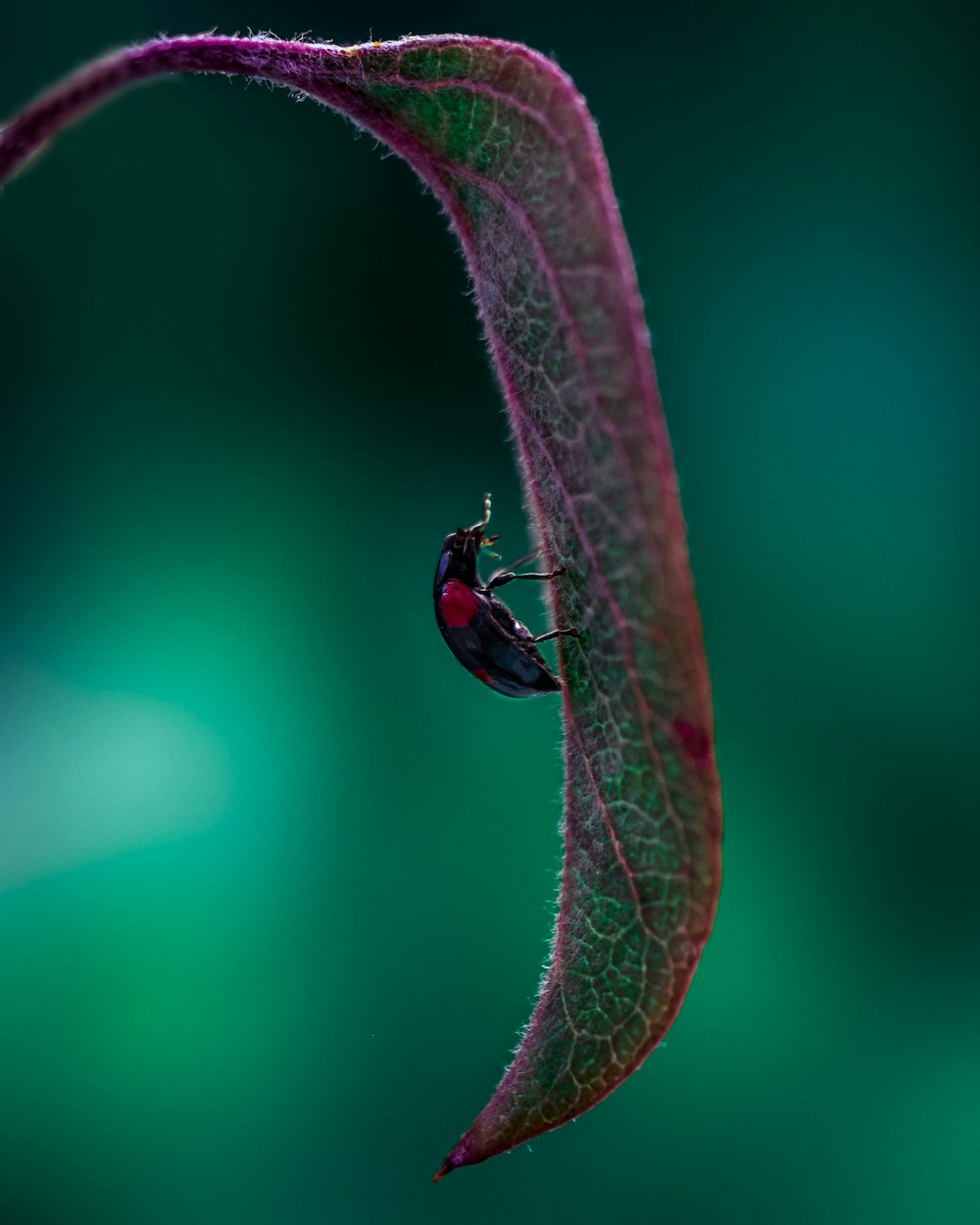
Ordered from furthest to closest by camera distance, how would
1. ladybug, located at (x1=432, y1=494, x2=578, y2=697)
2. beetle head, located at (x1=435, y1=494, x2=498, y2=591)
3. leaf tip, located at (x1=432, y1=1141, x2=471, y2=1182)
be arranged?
beetle head, located at (x1=435, y1=494, x2=498, y2=591) → ladybug, located at (x1=432, y1=494, x2=578, y2=697) → leaf tip, located at (x1=432, y1=1141, x2=471, y2=1182)

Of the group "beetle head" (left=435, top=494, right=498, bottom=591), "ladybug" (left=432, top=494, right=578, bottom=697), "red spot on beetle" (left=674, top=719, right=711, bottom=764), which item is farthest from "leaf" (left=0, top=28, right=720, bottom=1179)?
"beetle head" (left=435, top=494, right=498, bottom=591)

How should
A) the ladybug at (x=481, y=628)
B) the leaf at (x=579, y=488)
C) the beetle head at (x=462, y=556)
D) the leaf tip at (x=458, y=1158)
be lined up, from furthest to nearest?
1. the beetle head at (x=462, y=556)
2. the ladybug at (x=481, y=628)
3. the leaf tip at (x=458, y=1158)
4. the leaf at (x=579, y=488)

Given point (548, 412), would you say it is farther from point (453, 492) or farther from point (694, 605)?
point (453, 492)

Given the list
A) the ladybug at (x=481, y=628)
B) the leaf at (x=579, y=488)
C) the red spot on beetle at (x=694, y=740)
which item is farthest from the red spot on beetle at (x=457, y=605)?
the red spot on beetle at (x=694, y=740)

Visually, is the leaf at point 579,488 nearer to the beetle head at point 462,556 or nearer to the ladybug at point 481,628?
the ladybug at point 481,628

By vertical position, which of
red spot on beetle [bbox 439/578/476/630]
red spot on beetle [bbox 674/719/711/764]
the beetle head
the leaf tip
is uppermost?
the beetle head

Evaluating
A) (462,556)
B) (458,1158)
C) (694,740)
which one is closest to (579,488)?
(694,740)

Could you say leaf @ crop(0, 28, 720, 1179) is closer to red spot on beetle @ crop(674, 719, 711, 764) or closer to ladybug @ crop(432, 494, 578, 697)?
red spot on beetle @ crop(674, 719, 711, 764)
